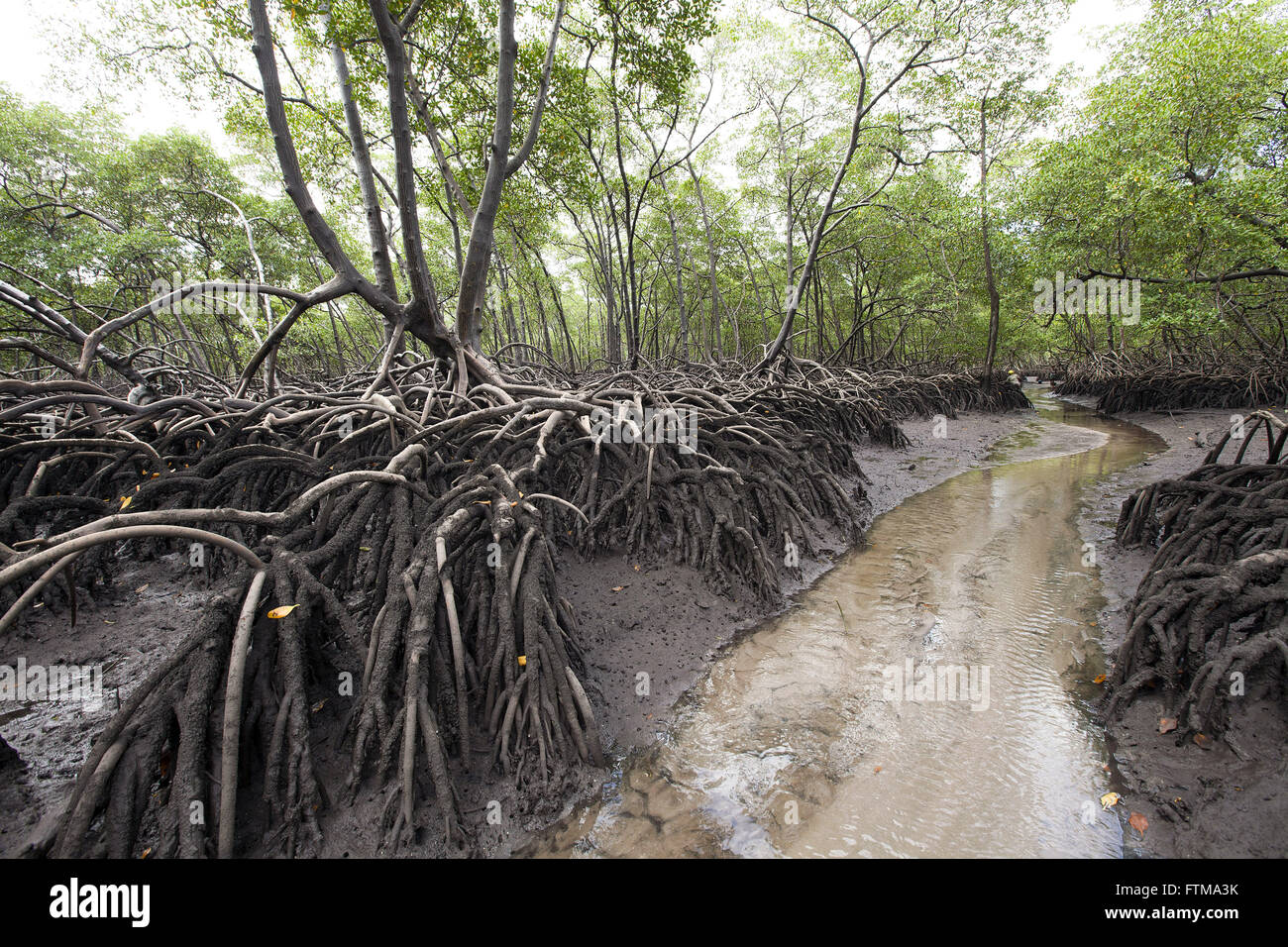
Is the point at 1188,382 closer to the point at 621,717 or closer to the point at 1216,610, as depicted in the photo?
the point at 1216,610

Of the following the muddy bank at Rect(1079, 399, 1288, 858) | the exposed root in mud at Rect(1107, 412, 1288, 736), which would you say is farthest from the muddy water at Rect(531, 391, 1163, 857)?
the exposed root in mud at Rect(1107, 412, 1288, 736)

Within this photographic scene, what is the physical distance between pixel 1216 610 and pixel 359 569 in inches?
185

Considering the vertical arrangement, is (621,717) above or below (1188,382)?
below

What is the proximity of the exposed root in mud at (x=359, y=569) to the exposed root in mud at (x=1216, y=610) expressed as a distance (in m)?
1.91

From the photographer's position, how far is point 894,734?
89.7 inches

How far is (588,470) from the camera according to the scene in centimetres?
386

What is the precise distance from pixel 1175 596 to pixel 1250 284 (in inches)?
665

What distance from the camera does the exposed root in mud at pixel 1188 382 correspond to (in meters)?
10.3

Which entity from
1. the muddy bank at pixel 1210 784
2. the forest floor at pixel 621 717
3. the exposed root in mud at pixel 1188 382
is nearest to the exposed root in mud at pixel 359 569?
the forest floor at pixel 621 717

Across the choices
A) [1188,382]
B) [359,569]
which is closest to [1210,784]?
[359,569]

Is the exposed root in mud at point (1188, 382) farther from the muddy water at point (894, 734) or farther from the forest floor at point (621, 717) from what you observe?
the muddy water at point (894, 734)

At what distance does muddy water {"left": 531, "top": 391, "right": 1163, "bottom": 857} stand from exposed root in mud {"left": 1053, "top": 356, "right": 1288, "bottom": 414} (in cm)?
1184

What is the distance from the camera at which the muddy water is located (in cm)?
179
